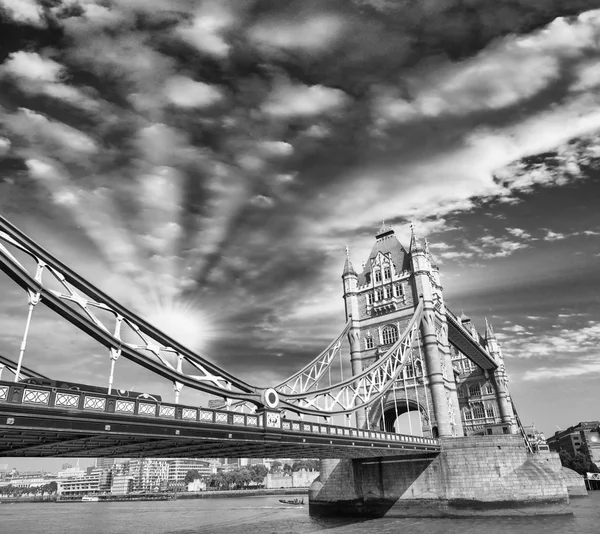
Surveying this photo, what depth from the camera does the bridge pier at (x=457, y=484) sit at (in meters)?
34.0

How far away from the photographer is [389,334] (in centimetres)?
4709

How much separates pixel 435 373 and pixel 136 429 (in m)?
32.6

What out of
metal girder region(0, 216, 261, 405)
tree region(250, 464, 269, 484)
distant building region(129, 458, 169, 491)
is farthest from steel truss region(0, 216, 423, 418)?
distant building region(129, 458, 169, 491)

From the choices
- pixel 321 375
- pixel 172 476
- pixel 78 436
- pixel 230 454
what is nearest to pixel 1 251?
pixel 78 436

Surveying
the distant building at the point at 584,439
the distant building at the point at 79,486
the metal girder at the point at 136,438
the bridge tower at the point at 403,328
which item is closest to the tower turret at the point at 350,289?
the bridge tower at the point at 403,328

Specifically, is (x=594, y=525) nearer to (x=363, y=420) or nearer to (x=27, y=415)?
(x=363, y=420)

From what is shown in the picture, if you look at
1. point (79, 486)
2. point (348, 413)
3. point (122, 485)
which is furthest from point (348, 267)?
point (79, 486)

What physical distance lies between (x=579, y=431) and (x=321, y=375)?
10458cm

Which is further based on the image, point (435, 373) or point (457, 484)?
point (435, 373)

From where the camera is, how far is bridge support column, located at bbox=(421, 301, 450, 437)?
41156 mm

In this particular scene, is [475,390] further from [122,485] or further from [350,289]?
[122,485]

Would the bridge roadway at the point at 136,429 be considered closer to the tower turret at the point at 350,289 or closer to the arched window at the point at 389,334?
the arched window at the point at 389,334

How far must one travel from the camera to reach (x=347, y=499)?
1551 inches

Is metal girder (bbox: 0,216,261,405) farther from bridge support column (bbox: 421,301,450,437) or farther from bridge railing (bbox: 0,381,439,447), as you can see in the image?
bridge support column (bbox: 421,301,450,437)
